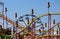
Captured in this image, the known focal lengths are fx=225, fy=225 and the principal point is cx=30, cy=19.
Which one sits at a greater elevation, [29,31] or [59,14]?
[59,14]

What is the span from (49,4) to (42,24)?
528 cm

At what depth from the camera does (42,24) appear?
28484 millimetres

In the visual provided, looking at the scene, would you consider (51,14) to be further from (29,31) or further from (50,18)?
(29,31)

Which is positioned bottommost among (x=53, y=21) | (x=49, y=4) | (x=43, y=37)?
(x=43, y=37)

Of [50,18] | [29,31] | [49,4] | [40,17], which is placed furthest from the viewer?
[29,31]

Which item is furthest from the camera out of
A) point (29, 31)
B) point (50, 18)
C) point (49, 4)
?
point (29, 31)

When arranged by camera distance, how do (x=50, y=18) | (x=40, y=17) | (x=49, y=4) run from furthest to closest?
1. (x=40, y=17)
2. (x=50, y=18)
3. (x=49, y=4)

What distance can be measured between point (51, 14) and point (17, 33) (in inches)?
210

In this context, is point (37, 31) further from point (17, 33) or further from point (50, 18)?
point (50, 18)

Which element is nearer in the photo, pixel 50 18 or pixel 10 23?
pixel 50 18

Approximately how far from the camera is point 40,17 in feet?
89.8

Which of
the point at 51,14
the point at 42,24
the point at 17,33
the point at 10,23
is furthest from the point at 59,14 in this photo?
the point at 10,23

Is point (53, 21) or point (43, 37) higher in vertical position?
point (53, 21)

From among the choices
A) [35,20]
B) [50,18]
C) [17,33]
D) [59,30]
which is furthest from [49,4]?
[59,30]
